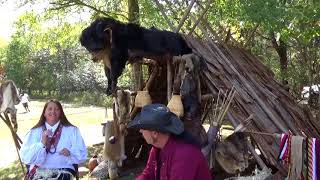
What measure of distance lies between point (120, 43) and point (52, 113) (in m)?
2.13

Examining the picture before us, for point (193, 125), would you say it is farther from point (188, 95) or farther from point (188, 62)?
point (188, 62)

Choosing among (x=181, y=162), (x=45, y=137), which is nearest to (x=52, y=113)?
(x=45, y=137)

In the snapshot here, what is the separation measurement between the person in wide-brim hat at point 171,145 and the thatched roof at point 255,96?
11.5ft

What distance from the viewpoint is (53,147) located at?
4160 millimetres

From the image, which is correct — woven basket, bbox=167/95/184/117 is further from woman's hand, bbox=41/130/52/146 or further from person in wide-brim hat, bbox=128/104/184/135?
person in wide-brim hat, bbox=128/104/184/135

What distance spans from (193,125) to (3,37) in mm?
57422

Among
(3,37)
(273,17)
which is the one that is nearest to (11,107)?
(273,17)

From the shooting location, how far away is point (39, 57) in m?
37.2

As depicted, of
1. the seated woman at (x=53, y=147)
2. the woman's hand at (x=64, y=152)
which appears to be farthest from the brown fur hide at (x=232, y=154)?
the woman's hand at (x=64, y=152)

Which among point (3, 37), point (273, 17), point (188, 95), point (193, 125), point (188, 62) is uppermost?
point (3, 37)

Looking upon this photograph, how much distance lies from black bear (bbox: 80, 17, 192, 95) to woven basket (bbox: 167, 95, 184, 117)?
0.73m

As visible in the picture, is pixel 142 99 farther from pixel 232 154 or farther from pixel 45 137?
pixel 45 137

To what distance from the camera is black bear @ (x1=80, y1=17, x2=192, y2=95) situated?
5.90 meters

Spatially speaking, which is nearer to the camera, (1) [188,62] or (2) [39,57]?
(1) [188,62]
